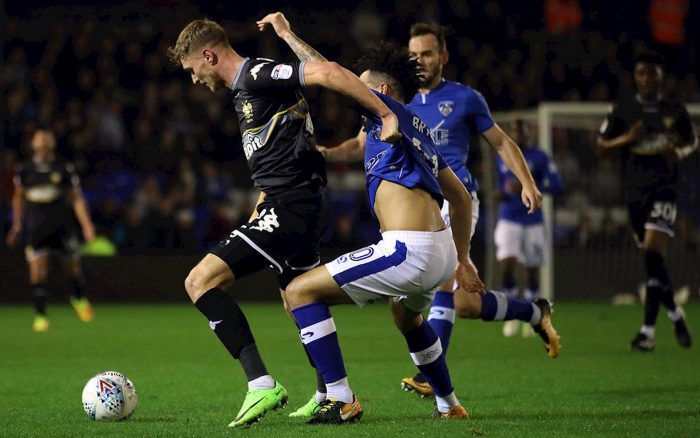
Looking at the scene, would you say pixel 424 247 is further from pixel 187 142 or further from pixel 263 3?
pixel 263 3

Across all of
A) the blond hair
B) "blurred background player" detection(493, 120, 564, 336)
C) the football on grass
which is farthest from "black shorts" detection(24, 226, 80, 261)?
the blond hair

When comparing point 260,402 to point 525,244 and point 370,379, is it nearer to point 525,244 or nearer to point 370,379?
point 370,379

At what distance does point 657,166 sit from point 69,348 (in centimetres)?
573

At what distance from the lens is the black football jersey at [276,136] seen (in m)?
5.59

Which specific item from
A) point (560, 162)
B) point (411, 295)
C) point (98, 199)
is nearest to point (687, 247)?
point (560, 162)

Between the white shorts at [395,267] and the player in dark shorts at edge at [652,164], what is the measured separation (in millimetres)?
5125

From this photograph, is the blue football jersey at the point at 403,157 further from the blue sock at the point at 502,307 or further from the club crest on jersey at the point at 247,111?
the blue sock at the point at 502,307

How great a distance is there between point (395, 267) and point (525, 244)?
7689 millimetres

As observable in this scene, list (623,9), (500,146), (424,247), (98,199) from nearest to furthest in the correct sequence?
(424,247)
(500,146)
(98,199)
(623,9)

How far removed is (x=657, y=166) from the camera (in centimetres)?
1022

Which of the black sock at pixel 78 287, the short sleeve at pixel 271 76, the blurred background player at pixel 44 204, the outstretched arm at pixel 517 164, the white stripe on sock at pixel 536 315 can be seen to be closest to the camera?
the short sleeve at pixel 271 76

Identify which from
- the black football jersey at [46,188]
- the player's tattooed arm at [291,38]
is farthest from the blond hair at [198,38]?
the black football jersey at [46,188]

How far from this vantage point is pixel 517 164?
6.70m

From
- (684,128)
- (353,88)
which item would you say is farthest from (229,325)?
(684,128)
